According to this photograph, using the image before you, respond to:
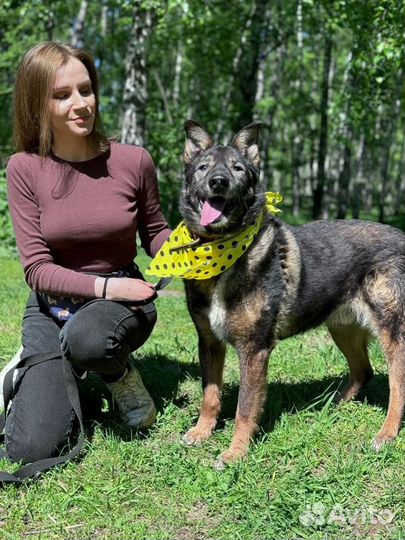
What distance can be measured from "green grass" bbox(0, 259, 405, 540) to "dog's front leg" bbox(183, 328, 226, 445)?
0.10m

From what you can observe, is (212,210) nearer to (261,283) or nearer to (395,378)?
(261,283)

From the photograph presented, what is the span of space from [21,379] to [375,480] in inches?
75.8

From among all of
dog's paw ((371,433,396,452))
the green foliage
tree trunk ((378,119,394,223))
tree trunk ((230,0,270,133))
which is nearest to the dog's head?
dog's paw ((371,433,396,452))

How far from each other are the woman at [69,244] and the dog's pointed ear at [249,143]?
2.09 feet

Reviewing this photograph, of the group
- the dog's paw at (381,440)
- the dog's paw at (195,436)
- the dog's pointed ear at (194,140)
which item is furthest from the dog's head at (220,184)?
the dog's paw at (381,440)

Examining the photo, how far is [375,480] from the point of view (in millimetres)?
2975

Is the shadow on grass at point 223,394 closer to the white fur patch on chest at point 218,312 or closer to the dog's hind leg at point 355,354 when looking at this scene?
the dog's hind leg at point 355,354

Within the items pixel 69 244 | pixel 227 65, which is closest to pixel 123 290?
pixel 69 244

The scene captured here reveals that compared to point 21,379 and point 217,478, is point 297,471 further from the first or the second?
point 21,379

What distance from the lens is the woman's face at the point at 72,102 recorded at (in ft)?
11.1

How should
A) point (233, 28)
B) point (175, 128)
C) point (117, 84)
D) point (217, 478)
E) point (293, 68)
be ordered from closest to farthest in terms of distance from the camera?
point (217, 478)
point (175, 128)
point (233, 28)
point (293, 68)
point (117, 84)

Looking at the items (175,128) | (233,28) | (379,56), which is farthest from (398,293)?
(233,28)

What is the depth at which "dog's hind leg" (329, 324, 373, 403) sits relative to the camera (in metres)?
4.06

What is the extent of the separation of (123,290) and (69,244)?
0.42 meters
